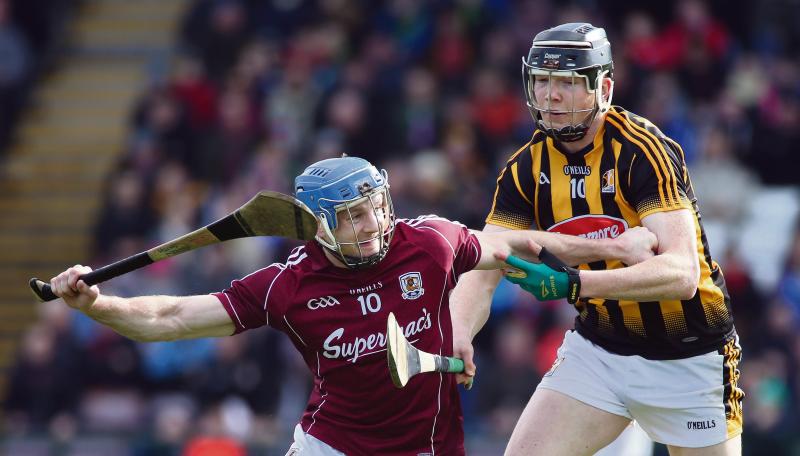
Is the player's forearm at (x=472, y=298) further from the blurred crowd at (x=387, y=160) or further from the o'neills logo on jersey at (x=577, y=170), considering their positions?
the blurred crowd at (x=387, y=160)

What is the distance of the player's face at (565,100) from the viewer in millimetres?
5016

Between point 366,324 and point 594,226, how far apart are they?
3.20 ft

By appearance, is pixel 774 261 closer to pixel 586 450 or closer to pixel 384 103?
pixel 384 103

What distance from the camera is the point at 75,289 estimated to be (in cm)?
457

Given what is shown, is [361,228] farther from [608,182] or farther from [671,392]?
[671,392]

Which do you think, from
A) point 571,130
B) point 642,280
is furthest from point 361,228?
point 642,280

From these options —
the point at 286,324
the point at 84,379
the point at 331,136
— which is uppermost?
the point at 286,324

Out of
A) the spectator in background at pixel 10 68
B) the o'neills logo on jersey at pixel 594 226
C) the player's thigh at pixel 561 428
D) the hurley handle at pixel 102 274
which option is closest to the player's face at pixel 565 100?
the o'neills logo on jersey at pixel 594 226

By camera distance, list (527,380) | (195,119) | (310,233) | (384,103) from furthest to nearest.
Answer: (195,119)
(384,103)
(527,380)
(310,233)

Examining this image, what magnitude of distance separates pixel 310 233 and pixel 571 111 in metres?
1.09

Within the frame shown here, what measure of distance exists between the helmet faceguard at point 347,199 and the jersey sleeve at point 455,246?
199 millimetres

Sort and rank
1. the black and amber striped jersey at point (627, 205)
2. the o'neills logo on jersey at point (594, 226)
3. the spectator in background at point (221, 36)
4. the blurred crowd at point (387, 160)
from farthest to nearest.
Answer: the spectator in background at point (221, 36) → the blurred crowd at point (387, 160) → the o'neills logo on jersey at point (594, 226) → the black and amber striped jersey at point (627, 205)

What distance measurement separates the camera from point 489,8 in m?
11.1

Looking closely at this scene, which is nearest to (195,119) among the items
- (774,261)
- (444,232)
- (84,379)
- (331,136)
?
(331,136)
